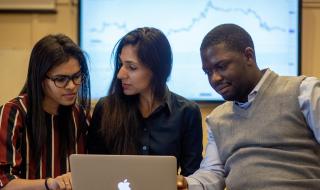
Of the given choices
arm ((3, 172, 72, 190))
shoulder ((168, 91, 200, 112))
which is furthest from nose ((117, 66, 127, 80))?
arm ((3, 172, 72, 190))

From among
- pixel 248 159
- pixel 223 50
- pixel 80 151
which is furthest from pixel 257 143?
pixel 80 151

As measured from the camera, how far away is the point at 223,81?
5.00ft

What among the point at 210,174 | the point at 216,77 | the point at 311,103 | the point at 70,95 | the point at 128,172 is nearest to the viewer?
the point at 128,172

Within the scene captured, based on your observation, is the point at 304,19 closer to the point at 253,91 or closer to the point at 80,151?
the point at 253,91

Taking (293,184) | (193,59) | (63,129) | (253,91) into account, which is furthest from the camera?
(193,59)

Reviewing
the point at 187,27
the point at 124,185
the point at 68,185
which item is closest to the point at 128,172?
the point at 124,185

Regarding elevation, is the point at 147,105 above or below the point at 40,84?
below

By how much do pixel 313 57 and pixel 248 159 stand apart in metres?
1.51

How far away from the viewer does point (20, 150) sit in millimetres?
1665

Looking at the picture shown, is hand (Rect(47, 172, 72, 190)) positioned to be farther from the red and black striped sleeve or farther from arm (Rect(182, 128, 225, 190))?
A: arm (Rect(182, 128, 225, 190))

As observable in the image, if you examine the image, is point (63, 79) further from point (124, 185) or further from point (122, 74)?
point (124, 185)

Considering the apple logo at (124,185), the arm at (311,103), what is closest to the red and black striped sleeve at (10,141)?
the apple logo at (124,185)

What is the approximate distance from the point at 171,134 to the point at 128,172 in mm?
635

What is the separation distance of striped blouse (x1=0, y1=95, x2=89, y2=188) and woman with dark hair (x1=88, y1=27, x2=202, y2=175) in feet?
0.58
